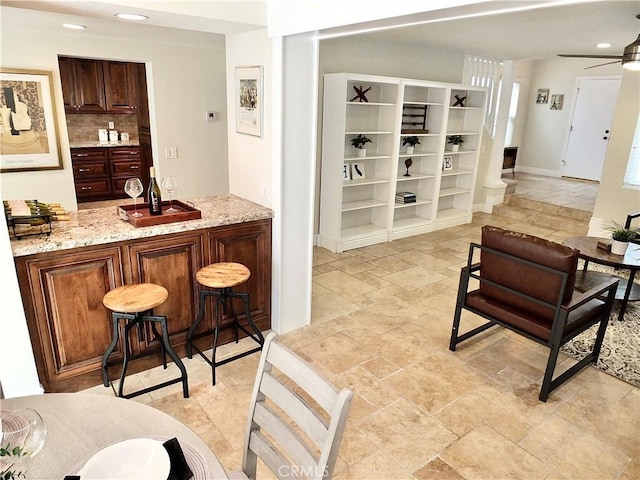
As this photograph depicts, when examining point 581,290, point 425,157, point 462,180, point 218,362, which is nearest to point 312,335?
point 218,362

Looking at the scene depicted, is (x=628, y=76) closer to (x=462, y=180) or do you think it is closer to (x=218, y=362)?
(x=462, y=180)

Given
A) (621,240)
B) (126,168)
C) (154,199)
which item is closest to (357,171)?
(621,240)

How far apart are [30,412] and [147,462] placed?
0.37 m

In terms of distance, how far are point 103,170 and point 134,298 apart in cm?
559

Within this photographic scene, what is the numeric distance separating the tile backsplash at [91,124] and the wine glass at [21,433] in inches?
275

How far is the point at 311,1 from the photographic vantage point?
8.16 feet

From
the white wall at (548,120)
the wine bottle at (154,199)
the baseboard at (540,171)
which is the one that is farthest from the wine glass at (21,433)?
the baseboard at (540,171)

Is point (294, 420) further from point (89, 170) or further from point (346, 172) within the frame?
point (89, 170)

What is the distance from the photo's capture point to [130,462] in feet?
3.77

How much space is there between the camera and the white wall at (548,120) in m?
9.29

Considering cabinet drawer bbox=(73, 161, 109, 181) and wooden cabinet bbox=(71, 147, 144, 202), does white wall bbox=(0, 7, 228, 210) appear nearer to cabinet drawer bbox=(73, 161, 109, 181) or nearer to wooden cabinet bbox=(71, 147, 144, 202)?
wooden cabinet bbox=(71, 147, 144, 202)

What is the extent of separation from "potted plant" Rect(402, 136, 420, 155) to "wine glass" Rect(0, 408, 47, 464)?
5.30 metres

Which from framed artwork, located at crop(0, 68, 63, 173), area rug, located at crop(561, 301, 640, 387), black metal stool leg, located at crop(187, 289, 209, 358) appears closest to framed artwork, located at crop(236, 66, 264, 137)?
black metal stool leg, located at crop(187, 289, 209, 358)

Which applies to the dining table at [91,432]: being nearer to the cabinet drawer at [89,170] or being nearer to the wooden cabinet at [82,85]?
the cabinet drawer at [89,170]
